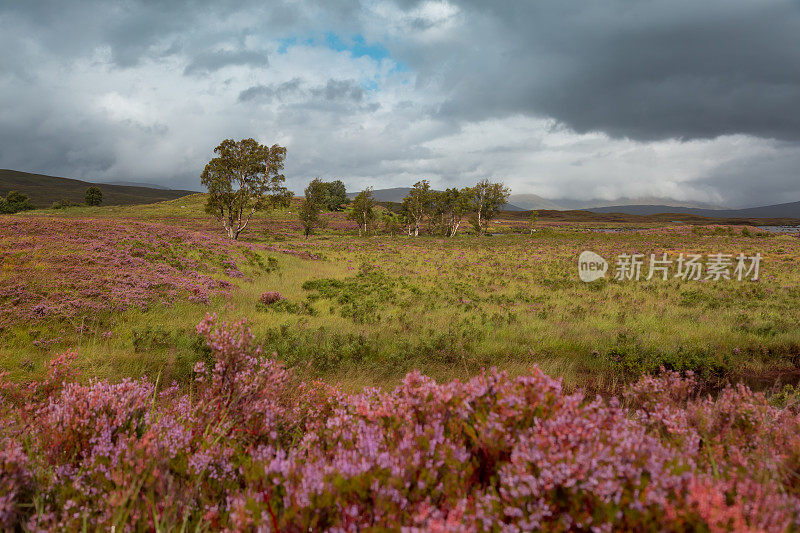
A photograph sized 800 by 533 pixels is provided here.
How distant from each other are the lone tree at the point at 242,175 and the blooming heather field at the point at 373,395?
72.4ft

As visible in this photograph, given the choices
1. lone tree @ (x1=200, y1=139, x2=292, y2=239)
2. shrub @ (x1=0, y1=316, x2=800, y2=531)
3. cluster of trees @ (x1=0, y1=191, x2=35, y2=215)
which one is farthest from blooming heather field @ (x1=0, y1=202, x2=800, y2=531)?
cluster of trees @ (x1=0, y1=191, x2=35, y2=215)

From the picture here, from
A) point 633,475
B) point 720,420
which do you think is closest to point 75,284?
point 633,475

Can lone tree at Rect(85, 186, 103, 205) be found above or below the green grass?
above

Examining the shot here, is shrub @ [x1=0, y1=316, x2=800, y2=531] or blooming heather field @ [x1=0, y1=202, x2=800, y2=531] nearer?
shrub @ [x1=0, y1=316, x2=800, y2=531]

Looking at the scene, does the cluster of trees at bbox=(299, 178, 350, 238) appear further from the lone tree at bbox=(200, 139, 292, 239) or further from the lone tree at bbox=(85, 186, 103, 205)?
the lone tree at bbox=(85, 186, 103, 205)

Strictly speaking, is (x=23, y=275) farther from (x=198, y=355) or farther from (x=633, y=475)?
(x=633, y=475)

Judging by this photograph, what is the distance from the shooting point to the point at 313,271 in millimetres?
23016

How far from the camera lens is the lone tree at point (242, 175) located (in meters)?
41.3

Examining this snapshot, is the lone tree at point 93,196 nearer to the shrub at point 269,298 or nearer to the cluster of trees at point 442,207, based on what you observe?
the cluster of trees at point 442,207

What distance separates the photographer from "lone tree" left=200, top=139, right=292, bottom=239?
41.3 meters

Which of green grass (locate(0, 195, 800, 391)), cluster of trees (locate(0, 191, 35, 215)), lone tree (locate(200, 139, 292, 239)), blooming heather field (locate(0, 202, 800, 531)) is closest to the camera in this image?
blooming heather field (locate(0, 202, 800, 531))

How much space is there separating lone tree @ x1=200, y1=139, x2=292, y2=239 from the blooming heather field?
22068mm

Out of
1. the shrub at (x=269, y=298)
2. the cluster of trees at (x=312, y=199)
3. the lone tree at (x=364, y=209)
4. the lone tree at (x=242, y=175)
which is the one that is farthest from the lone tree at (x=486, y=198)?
the shrub at (x=269, y=298)

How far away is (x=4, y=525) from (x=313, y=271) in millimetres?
21018
